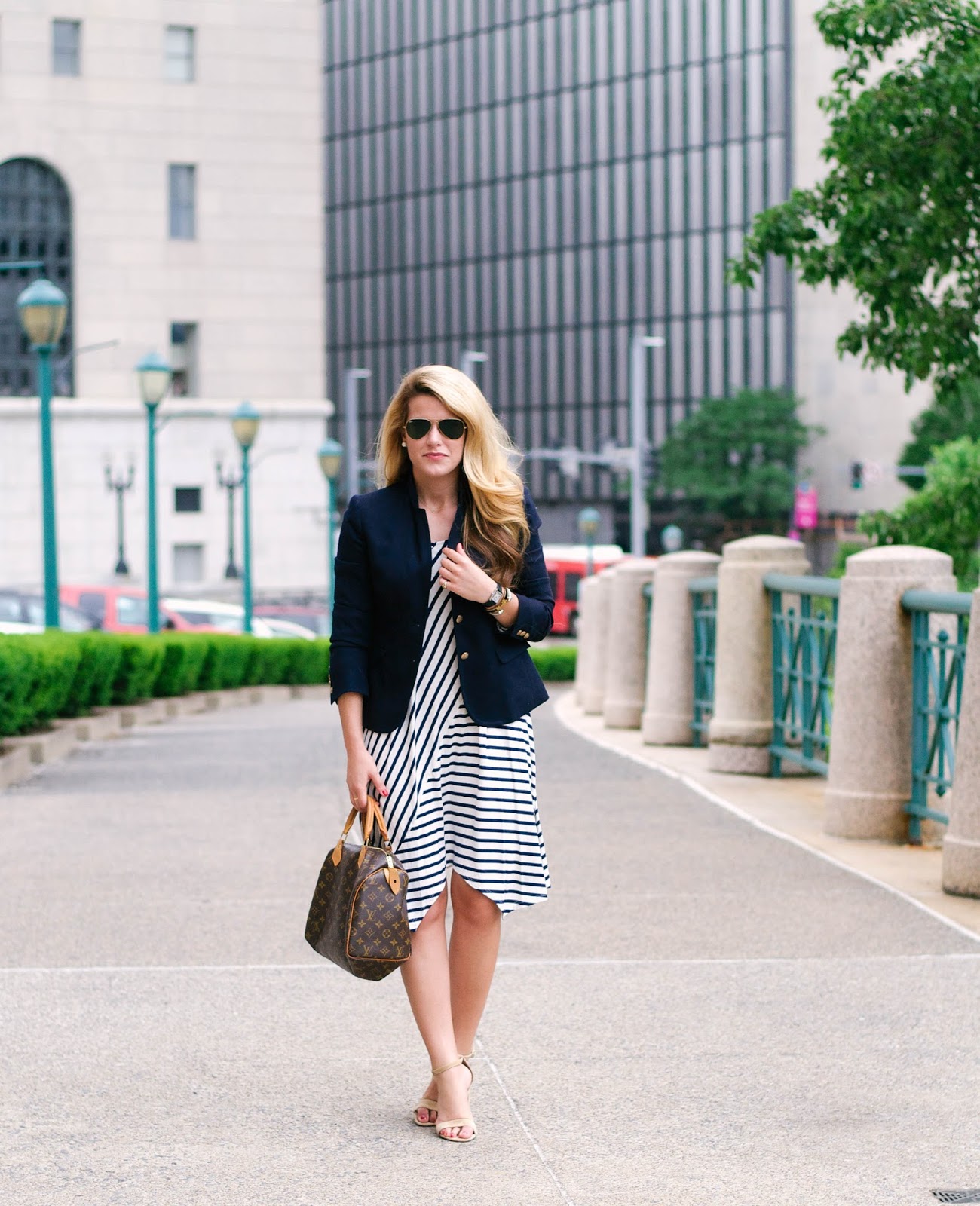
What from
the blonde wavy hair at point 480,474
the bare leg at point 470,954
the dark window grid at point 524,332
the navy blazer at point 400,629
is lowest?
the bare leg at point 470,954

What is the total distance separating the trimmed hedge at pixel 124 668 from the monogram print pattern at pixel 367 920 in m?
8.36

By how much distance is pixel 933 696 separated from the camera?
8.72 meters

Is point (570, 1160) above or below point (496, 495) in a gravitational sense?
below

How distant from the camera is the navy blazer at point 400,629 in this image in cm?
448

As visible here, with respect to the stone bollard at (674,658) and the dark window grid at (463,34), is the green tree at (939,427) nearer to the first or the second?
the dark window grid at (463,34)

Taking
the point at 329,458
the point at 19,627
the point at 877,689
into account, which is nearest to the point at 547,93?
the point at 329,458

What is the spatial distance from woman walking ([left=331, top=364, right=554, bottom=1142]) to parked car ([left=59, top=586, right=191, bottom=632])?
93.1ft

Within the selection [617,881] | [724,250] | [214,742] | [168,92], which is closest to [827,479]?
[724,250]

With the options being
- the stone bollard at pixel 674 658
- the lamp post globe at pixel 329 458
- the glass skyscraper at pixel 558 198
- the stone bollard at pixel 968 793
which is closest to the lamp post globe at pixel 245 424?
the lamp post globe at pixel 329 458

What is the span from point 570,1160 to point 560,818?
5.68 m

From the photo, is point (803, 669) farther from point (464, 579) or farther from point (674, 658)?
point (464, 579)

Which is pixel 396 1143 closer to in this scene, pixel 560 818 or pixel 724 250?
pixel 560 818

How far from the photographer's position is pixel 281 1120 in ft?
15.0

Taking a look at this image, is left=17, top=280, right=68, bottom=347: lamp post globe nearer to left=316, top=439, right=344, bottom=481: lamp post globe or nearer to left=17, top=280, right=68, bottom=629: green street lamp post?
left=17, top=280, right=68, bottom=629: green street lamp post
